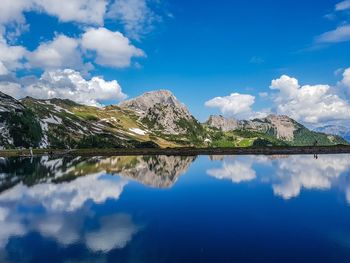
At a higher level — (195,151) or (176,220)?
(195,151)

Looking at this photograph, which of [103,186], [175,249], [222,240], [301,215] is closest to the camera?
[175,249]

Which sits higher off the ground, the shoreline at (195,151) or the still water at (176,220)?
the shoreline at (195,151)

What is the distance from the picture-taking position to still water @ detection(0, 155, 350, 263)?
32844 mm

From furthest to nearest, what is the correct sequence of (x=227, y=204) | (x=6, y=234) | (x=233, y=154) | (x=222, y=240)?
1. (x=233, y=154)
2. (x=227, y=204)
3. (x=6, y=234)
4. (x=222, y=240)

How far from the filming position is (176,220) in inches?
1839

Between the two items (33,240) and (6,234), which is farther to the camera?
(6,234)

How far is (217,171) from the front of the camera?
10944 cm

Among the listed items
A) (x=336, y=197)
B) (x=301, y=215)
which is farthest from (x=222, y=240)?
(x=336, y=197)

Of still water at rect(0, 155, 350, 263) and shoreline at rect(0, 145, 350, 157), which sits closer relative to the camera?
still water at rect(0, 155, 350, 263)

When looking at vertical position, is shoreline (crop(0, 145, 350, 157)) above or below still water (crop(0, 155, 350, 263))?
above

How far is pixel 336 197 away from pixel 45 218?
42129 millimetres

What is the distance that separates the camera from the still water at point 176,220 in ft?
108

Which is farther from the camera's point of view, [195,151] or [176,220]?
[195,151]

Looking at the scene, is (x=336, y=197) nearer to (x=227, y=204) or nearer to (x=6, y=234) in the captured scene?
(x=227, y=204)
